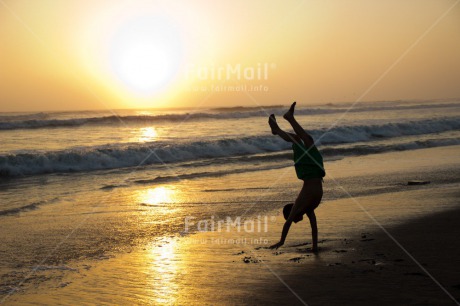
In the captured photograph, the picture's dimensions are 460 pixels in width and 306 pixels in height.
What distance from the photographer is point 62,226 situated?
32.8 feet

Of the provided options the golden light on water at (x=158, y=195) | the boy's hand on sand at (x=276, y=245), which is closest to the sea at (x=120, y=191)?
the golden light on water at (x=158, y=195)

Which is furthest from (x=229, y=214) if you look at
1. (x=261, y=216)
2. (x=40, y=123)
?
(x=40, y=123)

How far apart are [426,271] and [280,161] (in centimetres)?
1554

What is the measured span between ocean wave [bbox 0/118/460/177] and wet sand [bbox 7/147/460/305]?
1238cm

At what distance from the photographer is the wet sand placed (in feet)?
18.9

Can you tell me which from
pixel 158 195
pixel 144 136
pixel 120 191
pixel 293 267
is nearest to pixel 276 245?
pixel 293 267

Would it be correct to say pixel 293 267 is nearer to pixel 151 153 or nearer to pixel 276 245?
pixel 276 245

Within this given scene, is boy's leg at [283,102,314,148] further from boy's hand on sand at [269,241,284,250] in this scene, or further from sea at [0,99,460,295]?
sea at [0,99,460,295]

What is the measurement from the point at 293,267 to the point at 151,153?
1810cm

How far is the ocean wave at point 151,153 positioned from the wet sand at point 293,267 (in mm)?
12379

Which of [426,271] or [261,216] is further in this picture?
[261,216]

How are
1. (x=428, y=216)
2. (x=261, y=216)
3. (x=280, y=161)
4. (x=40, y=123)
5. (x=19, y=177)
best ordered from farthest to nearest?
(x=40, y=123), (x=280, y=161), (x=19, y=177), (x=261, y=216), (x=428, y=216)

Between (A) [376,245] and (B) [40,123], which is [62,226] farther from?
(B) [40,123]

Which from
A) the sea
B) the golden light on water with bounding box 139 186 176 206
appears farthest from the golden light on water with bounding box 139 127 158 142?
the golden light on water with bounding box 139 186 176 206
